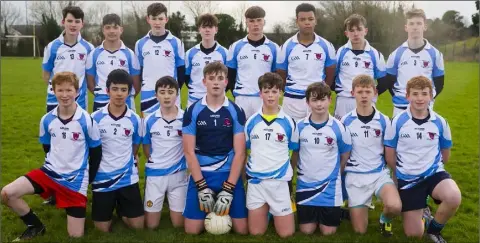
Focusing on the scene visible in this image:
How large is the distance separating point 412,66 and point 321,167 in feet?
6.12

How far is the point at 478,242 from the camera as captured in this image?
15.3 ft

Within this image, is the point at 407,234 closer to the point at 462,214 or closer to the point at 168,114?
the point at 462,214

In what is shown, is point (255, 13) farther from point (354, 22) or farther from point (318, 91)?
point (318, 91)

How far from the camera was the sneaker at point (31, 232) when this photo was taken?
15.0ft

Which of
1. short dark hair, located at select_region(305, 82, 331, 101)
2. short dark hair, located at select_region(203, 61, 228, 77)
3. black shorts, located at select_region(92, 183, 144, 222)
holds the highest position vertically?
short dark hair, located at select_region(203, 61, 228, 77)

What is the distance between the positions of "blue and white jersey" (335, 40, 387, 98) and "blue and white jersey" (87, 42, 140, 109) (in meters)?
2.63

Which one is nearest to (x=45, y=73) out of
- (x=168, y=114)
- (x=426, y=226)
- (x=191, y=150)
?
(x=168, y=114)

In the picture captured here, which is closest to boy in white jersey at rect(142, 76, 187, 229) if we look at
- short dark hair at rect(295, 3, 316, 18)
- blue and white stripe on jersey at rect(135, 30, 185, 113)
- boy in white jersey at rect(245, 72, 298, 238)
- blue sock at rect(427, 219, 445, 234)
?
boy in white jersey at rect(245, 72, 298, 238)

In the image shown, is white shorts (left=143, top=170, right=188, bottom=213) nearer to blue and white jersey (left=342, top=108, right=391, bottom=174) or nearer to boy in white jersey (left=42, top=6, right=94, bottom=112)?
blue and white jersey (left=342, top=108, right=391, bottom=174)

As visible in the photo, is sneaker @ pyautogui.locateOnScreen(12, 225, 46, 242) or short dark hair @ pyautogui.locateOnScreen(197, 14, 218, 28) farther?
short dark hair @ pyautogui.locateOnScreen(197, 14, 218, 28)

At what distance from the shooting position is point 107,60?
237 inches

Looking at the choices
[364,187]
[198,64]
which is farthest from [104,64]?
[364,187]

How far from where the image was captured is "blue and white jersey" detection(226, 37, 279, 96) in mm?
5965

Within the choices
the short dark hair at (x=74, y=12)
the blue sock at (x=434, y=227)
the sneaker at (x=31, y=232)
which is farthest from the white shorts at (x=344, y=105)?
the sneaker at (x=31, y=232)
